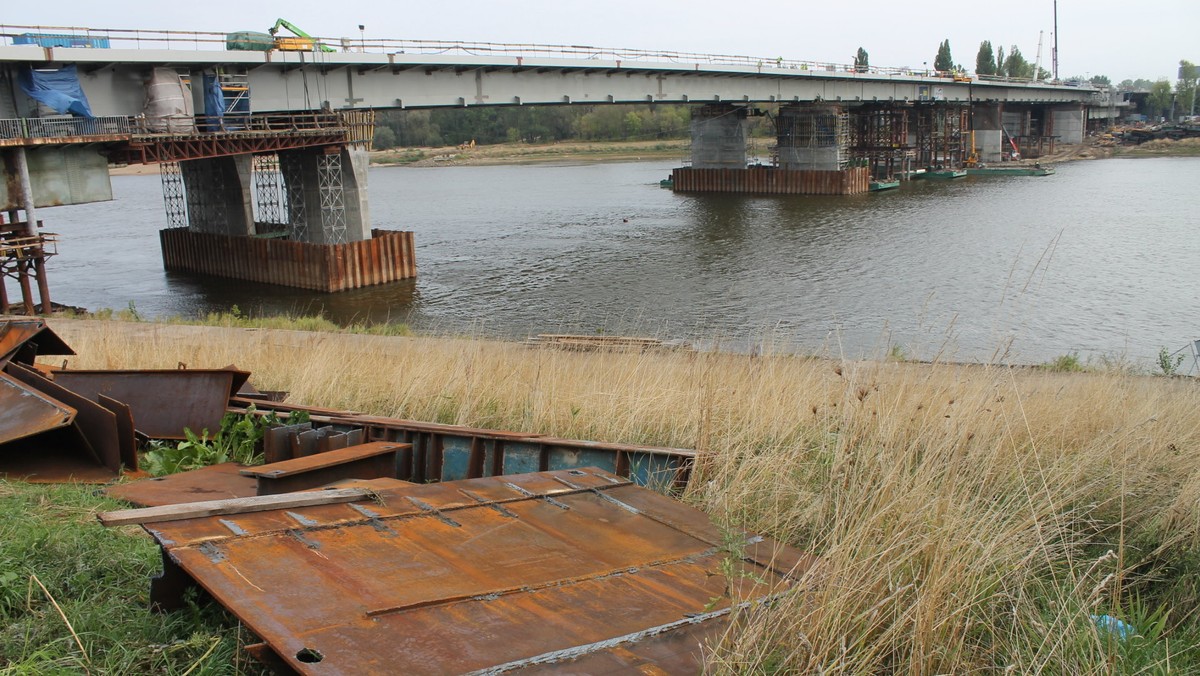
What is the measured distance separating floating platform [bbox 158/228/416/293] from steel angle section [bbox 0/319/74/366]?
26.5m

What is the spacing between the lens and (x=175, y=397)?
9.77m

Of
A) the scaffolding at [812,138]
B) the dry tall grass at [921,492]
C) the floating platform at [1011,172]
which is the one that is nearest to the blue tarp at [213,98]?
the dry tall grass at [921,492]

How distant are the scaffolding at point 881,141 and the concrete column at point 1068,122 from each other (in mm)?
48677

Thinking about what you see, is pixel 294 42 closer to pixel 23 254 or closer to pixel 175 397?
pixel 23 254

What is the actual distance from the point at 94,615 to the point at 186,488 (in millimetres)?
2848

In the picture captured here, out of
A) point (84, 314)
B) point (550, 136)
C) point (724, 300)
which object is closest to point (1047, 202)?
point (724, 300)

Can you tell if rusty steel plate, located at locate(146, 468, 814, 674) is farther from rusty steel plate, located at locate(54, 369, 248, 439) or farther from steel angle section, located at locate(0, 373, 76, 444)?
rusty steel plate, located at locate(54, 369, 248, 439)

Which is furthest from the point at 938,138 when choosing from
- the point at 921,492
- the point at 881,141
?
the point at 921,492

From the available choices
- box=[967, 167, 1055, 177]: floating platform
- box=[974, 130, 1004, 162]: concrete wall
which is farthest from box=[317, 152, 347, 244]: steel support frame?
box=[974, 130, 1004, 162]: concrete wall

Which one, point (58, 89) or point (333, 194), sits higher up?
point (58, 89)

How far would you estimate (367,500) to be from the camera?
611 cm

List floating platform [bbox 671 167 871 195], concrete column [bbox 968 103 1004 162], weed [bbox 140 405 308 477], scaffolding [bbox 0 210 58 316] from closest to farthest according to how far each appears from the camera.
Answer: weed [bbox 140 405 308 477] < scaffolding [bbox 0 210 58 316] < floating platform [bbox 671 167 871 195] < concrete column [bbox 968 103 1004 162]

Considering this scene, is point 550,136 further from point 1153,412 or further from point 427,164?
point 1153,412

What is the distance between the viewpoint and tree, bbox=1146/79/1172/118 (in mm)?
183500
